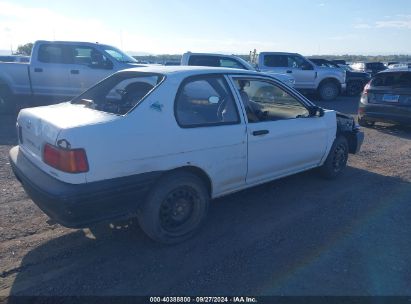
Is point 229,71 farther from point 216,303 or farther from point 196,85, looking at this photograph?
point 216,303

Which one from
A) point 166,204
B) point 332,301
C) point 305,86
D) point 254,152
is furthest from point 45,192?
point 305,86

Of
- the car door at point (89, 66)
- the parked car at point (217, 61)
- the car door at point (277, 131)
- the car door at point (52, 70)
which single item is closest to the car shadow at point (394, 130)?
the parked car at point (217, 61)

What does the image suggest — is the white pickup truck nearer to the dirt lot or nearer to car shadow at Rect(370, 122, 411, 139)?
the dirt lot

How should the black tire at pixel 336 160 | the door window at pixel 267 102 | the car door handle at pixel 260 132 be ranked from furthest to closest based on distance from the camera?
the black tire at pixel 336 160 → the door window at pixel 267 102 → the car door handle at pixel 260 132

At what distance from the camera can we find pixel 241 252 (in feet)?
10.9

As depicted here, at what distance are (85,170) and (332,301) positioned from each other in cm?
217

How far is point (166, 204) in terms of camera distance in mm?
3330

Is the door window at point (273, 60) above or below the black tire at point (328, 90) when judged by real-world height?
above

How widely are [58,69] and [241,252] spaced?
835 centimetres

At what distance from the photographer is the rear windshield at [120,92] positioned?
11.6 ft

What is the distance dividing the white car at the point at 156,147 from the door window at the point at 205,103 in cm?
1

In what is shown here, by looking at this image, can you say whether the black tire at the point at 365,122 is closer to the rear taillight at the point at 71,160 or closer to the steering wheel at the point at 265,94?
the steering wheel at the point at 265,94

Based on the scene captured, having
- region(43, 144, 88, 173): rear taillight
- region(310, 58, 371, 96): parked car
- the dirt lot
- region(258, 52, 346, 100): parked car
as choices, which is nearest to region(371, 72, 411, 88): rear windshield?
the dirt lot

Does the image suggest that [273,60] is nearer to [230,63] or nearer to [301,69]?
[301,69]
